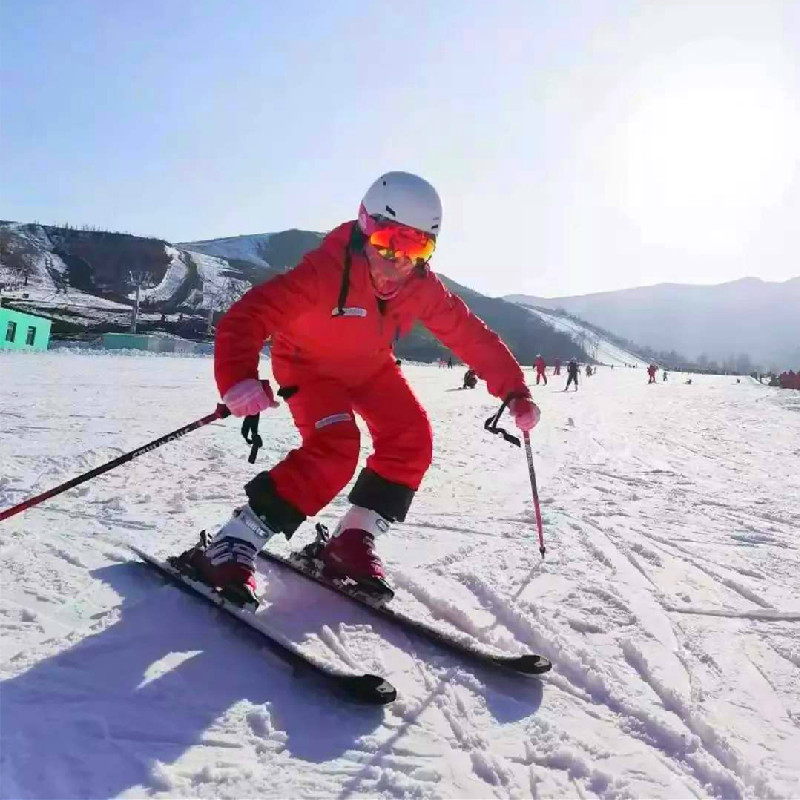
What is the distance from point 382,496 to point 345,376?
618 millimetres

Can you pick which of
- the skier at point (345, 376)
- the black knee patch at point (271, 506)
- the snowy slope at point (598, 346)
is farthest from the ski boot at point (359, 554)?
the snowy slope at point (598, 346)

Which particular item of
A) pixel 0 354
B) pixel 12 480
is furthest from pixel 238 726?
pixel 0 354

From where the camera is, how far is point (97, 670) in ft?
6.84

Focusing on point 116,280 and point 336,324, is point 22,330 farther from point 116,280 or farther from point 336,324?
point 116,280

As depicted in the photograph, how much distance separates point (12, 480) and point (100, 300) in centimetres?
7548

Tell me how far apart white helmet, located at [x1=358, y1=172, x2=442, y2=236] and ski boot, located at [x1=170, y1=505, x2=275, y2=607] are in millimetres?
1436

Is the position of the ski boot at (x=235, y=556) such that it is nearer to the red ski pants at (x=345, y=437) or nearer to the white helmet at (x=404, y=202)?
the red ski pants at (x=345, y=437)

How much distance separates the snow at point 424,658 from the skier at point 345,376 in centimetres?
27

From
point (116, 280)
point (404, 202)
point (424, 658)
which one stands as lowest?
point (424, 658)

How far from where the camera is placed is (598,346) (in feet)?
472

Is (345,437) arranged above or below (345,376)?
below

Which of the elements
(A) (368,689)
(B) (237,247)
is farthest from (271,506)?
(B) (237,247)

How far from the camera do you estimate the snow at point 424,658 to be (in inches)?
67.9

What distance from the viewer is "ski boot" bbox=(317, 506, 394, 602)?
2953 mm
